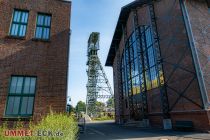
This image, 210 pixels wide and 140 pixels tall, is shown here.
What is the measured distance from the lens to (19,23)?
995cm

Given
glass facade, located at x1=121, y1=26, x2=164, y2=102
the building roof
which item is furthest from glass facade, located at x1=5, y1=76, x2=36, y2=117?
the building roof

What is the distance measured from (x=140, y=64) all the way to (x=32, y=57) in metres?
14.4

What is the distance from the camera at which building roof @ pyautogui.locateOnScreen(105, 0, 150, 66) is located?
22.0 meters

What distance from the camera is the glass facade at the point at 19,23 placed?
9.74 meters

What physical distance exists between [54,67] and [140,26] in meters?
15.4

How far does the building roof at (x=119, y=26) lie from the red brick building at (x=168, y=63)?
15 centimetres

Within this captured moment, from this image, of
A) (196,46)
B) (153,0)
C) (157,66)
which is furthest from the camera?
(153,0)

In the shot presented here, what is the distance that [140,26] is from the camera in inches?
A: 853

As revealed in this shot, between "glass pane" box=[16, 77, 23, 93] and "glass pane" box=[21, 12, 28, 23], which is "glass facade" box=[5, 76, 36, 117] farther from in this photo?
"glass pane" box=[21, 12, 28, 23]

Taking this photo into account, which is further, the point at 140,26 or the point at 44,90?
the point at 140,26

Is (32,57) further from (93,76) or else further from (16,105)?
(93,76)

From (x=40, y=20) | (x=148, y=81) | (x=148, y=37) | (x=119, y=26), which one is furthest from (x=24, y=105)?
(x=119, y=26)

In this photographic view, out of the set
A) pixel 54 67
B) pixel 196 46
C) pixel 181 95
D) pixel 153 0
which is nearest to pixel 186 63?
pixel 196 46

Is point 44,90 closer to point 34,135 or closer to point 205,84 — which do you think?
point 34,135
